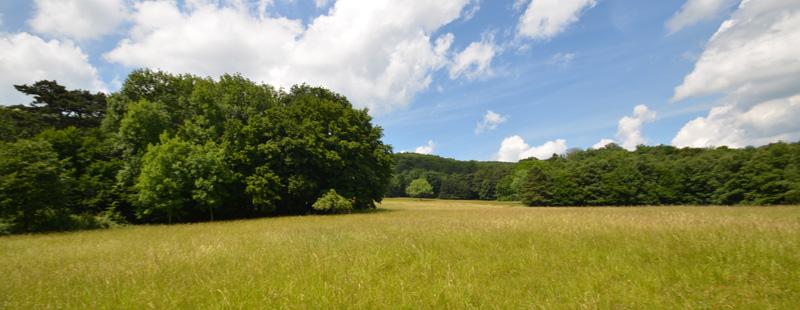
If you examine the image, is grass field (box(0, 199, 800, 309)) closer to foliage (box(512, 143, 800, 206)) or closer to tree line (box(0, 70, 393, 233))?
tree line (box(0, 70, 393, 233))

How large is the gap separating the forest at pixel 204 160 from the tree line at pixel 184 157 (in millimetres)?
90

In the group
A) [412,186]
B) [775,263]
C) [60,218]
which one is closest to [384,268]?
[775,263]

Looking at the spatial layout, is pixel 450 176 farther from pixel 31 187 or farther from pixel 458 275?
pixel 458 275

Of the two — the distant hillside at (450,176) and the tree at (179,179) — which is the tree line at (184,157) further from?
the distant hillside at (450,176)

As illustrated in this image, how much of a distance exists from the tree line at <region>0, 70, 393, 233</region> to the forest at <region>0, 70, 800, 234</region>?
3.5 inches

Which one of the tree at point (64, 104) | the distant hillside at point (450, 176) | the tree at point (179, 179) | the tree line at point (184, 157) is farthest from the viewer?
the distant hillside at point (450, 176)

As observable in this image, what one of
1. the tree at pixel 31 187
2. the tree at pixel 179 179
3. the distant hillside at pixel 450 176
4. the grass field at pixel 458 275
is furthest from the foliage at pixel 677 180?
the tree at pixel 31 187

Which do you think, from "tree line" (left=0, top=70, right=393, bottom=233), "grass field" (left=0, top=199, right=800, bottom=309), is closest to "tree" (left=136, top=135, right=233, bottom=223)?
"tree line" (left=0, top=70, right=393, bottom=233)

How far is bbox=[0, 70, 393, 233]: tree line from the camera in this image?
2031 cm

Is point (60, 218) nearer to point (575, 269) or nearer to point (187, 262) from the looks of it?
point (187, 262)

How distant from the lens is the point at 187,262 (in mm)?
8141

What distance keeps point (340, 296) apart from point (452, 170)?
139 m

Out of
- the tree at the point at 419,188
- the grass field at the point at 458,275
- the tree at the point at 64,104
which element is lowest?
the grass field at the point at 458,275

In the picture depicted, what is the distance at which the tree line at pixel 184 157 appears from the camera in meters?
20.3
